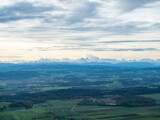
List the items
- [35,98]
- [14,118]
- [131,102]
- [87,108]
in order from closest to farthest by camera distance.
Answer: [14,118], [87,108], [131,102], [35,98]

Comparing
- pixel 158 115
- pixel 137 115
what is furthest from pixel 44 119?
pixel 158 115

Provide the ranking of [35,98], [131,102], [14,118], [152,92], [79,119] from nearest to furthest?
[79,119], [14,118], [131,102], [35,98], [152,92]

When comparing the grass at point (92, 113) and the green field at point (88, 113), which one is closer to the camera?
the green field at point (88, 113)

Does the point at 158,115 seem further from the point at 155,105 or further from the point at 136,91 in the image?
the point at 136,91

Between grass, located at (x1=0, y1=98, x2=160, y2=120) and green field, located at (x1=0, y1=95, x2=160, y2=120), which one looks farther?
grass, located at (x1=0, y1=98, x2=160, y2=120)

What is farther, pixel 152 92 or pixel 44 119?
pixel 152 92

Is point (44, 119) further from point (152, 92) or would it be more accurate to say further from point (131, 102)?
point (152, 92)

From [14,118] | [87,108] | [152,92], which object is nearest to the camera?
[14,118]

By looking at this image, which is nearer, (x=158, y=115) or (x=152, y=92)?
(x=158, y=115)

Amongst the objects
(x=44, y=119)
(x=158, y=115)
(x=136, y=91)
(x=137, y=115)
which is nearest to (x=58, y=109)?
(x=44, y=119)
